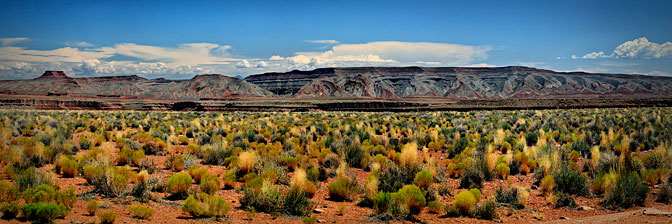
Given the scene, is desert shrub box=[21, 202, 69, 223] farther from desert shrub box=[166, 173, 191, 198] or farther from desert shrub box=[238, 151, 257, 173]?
desert shrub box=[238, 151, 257, 173]

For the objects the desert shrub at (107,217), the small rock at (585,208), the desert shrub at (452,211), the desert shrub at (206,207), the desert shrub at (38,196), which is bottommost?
the desert shrub at (452,211)

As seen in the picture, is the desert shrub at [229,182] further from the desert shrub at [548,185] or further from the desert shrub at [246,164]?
the desert shrub at [548,185]

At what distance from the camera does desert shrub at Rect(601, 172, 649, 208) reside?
24.6 feet

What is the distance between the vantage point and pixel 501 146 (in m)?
14.8

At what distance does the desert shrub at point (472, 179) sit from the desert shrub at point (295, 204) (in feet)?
13.1

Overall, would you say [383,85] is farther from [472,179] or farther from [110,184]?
[110,184]

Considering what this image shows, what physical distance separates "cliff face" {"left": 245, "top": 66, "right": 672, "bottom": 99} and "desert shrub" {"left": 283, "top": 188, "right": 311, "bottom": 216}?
111 meters

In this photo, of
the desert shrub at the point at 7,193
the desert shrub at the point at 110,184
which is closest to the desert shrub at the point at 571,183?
the desert shrub at the point at 110,184

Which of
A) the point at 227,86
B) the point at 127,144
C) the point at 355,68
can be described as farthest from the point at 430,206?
the point at 355,68

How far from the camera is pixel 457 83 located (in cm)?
13275

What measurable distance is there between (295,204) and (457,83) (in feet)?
436

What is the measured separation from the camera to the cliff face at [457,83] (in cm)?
12438

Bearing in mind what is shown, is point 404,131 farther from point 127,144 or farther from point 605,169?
point 127,144

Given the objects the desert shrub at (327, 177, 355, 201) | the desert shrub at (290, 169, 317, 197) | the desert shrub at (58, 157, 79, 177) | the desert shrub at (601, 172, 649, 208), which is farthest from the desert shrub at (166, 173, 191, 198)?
the desert shrub at (601, 172, 649, 208)
